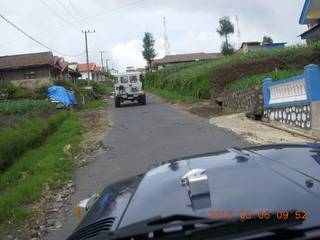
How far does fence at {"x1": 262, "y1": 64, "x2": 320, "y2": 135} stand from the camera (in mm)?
8438

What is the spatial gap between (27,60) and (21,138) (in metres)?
29.3

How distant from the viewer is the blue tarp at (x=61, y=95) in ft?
71.0

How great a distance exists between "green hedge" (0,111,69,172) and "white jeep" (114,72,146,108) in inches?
440

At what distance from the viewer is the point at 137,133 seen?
1194cm

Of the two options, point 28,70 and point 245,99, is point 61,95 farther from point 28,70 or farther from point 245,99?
point 28,70

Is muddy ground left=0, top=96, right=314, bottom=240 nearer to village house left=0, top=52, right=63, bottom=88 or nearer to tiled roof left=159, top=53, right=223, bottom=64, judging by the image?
village house left=0, top=52, right=63, bottom=88

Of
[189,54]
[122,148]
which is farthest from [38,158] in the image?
[189,54]

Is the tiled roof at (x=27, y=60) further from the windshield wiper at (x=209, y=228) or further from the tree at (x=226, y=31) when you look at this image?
the windshield wiper at (x=209, y=228)

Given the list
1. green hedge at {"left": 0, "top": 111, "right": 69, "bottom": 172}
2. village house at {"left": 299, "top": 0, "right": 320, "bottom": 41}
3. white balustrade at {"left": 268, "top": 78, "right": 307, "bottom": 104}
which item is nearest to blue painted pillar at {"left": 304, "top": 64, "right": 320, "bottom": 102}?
white balustrade at {"left": 268, "top": 78, "right": 307, "bottom": 104}

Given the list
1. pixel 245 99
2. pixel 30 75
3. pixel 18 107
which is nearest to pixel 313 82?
pixel 245 99

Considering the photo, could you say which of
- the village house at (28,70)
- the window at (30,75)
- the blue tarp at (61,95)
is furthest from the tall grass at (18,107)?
the window at (30,75)

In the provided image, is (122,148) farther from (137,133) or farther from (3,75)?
(3,75)

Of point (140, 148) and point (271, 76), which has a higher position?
point (271, 76)

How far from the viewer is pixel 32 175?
7.46 m
